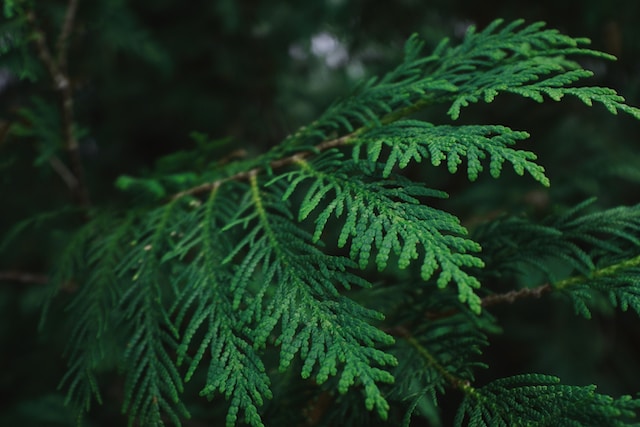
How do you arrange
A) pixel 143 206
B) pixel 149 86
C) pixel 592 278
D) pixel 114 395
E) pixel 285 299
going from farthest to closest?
pixel 149 86 → pixel 114 395 → pixel 143 206 → pixel 592 278 → pixel 285 299

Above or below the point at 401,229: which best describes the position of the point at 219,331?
below

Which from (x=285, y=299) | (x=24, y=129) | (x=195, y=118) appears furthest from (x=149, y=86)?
(x=285, y=299)

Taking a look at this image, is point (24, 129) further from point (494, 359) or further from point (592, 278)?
point (494, 359)

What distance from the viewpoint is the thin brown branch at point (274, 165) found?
4.63 feet

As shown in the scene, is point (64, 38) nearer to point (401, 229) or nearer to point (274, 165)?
point (274, 165)

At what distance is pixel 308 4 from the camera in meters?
3.12

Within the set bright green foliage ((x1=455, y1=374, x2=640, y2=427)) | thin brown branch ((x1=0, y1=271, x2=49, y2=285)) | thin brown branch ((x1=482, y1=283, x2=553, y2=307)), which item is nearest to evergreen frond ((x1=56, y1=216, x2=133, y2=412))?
thin brown branch ((x1=0, y1=271, x2=49, y2=285))

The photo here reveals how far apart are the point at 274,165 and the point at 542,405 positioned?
36.0 inches

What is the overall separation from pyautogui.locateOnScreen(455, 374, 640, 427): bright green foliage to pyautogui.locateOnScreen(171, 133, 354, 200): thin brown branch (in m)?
0.73

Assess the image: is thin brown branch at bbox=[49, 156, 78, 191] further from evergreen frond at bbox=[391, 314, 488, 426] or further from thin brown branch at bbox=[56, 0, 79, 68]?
evergreen frond at bbox=[391, 314, 488, 426]

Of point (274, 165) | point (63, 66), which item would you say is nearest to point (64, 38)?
point (63, 66)

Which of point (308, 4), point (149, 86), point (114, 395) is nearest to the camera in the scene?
point (114, 395)

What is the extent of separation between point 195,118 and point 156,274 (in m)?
2.15

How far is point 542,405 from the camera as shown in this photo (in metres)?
1.05
